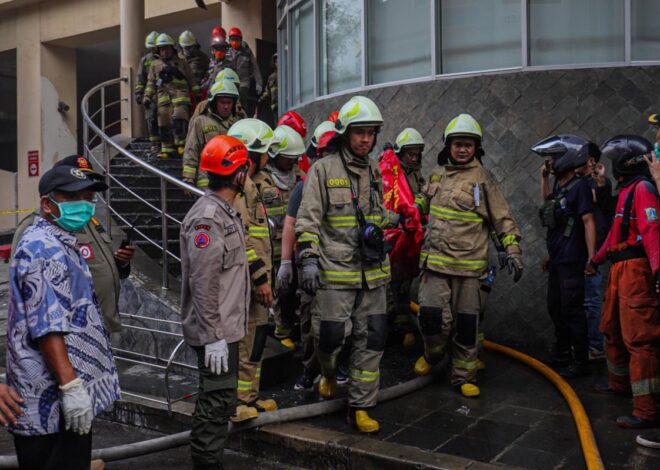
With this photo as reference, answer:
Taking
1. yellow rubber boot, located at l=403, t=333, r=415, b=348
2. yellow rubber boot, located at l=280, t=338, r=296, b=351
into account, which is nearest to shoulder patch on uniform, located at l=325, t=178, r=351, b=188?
yellow rubber boot, located at l=280, t=338, r=296, b=351

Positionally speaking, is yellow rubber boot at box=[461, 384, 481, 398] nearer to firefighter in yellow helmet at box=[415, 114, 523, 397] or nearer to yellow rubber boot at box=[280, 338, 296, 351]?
firefighter in yellow helmet at box=[415, 114, 523, 397]

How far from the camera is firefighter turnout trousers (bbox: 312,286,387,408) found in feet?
15.4

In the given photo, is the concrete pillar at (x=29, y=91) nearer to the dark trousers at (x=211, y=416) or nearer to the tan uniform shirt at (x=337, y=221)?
the tan uniform shirt at (x=337, y=221)

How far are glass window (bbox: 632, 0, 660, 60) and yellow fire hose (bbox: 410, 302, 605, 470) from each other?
3.16 m

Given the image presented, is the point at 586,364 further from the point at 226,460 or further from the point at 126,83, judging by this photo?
→ the point at 126,83

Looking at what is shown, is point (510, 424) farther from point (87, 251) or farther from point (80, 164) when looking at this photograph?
point (80, 164)

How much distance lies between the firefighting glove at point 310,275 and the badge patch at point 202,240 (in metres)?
0.82

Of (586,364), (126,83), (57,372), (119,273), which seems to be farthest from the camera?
(126,83)

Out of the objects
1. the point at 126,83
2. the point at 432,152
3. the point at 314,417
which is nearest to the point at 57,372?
the point at 314,417

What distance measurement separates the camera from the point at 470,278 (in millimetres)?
5461

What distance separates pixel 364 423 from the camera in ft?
14.9

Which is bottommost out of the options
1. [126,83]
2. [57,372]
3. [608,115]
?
[57,372]

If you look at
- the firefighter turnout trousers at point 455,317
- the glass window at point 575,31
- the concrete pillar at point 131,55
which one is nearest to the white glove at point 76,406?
the firefighter turnout trousers at point 455,317

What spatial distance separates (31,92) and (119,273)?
1452cm
